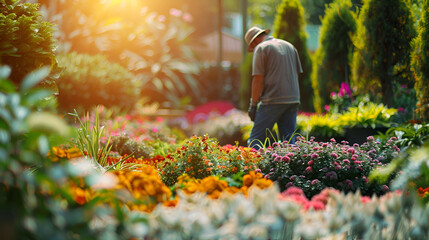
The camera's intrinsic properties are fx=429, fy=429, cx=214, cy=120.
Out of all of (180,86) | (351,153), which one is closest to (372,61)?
(351,153)

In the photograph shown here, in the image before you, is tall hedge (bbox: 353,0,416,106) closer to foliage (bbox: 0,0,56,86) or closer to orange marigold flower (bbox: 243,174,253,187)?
orange marigold flower (bbox: 243,174,253,187)

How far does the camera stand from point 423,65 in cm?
568

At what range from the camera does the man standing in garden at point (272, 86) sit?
5461 millimetres

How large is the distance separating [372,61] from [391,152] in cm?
344

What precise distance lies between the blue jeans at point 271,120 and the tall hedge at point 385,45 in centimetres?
245

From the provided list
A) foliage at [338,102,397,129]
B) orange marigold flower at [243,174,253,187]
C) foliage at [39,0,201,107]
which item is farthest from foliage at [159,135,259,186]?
foliage at [39,0,201,107]

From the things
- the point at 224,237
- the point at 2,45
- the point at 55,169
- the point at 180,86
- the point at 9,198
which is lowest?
the point at 180,86

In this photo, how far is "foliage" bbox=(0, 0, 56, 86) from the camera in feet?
11.2

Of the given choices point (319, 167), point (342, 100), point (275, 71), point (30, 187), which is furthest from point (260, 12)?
point (30, 187)

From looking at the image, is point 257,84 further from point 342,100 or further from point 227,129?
point 342,100

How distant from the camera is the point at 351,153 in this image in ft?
12.8

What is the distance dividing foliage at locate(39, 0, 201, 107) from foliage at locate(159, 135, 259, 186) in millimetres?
9705

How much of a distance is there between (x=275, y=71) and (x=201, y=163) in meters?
2.22

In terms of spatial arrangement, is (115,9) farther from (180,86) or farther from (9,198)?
(9,198)
